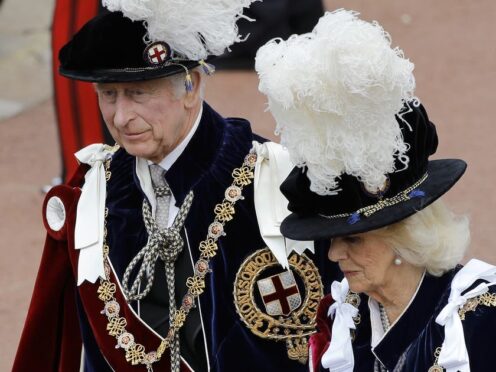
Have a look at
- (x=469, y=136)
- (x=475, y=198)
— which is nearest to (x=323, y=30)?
(x=475, y=198)

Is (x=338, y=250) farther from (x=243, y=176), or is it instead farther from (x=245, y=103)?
(x=245, y=103)

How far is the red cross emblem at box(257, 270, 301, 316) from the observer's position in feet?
15.2

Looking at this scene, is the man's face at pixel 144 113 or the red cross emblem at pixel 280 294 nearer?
the man's face at pixel 144 113

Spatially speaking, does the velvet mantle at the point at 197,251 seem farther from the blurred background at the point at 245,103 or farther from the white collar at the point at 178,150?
→ the blurred background at the point at 245,103

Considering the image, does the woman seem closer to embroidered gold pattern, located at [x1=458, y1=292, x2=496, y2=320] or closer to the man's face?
embroidered gold pattern, located at [x1=458, y1=292, x2=496, y2=320]

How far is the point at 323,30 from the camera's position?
3701 millimetres

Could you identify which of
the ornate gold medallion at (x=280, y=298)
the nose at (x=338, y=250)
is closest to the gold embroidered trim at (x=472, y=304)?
the nose at (x=338, y=250)

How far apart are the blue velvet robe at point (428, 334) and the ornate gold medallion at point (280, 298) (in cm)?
68

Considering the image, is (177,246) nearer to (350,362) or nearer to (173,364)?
(173,364)

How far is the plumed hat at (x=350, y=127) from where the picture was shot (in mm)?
3635

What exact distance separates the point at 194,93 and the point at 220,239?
0.48 meters

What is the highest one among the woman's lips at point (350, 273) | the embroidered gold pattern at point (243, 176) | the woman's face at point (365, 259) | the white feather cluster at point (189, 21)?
the white feather cluster at point (189, 21)

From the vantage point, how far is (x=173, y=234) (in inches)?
183

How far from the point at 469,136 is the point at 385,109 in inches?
226
